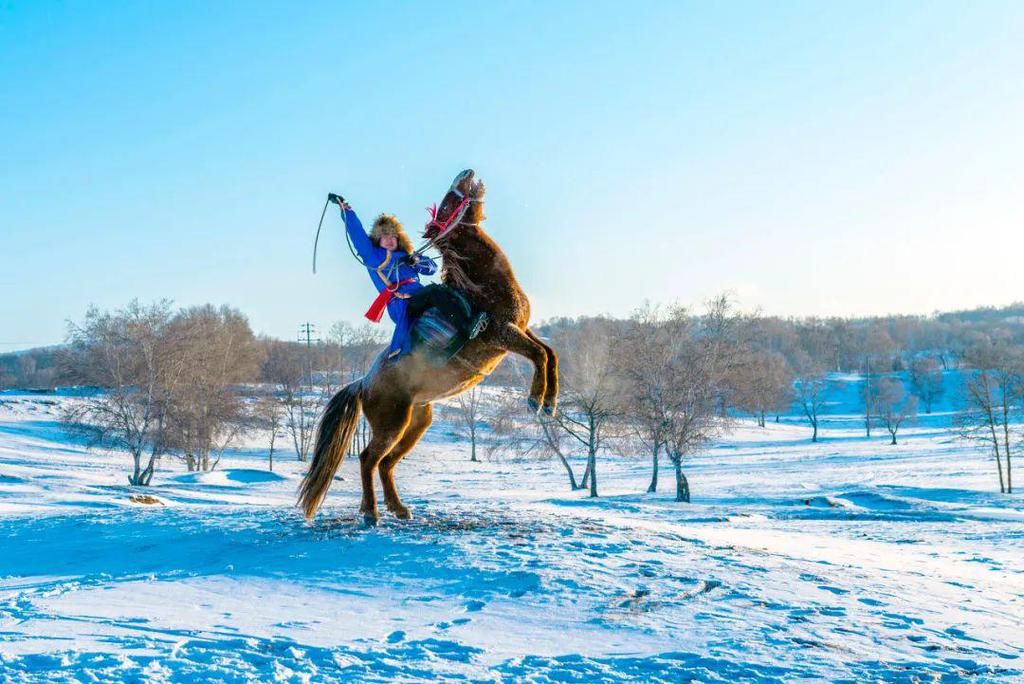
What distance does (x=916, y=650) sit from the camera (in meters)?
4.78

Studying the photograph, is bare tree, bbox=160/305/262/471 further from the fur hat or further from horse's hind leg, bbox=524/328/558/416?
horse's hind leg, bbox=524/328/558/416

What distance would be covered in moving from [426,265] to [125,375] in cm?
3095

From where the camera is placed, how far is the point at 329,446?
24.4 feet

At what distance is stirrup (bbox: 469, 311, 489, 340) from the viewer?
6.57m

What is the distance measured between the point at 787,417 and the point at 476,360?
3743 inches

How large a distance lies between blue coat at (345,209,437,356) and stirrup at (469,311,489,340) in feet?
2.07

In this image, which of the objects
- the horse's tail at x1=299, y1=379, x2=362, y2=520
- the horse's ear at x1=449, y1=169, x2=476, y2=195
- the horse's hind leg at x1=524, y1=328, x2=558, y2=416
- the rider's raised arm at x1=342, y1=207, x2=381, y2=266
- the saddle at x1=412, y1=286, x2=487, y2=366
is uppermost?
the horse's ear at x1=449, y1=169, x2=476, y2=195

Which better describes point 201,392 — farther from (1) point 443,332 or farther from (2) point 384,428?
(1) point 443,332

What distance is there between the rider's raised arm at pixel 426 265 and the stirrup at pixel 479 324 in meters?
0.62

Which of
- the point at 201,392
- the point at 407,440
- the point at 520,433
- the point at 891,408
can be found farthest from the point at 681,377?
the point at 891,408

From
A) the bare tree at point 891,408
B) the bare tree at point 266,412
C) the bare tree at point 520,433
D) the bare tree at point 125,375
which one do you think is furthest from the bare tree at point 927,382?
the bare tree at point 125,375

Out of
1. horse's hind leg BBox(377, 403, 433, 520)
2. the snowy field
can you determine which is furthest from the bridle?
the snowy field

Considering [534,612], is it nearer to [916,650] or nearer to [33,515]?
[916,650]

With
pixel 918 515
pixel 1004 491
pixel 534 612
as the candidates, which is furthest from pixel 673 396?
pixel 534 612
